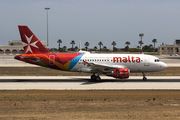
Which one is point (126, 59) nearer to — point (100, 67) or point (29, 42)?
point (100, 67)

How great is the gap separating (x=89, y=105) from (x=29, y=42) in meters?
19.1

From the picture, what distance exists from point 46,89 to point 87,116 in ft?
40.0

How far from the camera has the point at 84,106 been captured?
19.0 meters

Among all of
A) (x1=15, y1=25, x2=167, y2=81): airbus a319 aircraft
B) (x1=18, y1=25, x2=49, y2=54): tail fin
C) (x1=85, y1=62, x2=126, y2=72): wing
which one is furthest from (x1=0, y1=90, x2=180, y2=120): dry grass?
(x1=18, y1=25, x2=49, y2=54): tail fin

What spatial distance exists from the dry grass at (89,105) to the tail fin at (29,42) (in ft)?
34.4

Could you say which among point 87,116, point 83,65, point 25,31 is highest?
point 25,31

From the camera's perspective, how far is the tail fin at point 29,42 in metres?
35.1

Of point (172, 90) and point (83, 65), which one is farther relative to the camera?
point (83, 65)

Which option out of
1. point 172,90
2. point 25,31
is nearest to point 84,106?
point 172,90

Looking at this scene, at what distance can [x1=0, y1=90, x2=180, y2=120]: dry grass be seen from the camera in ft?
53.4

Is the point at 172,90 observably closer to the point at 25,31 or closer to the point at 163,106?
the point at 163,106

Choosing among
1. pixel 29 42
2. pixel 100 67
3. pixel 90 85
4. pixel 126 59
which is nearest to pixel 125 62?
pixel 126 59

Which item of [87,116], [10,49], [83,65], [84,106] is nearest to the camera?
[87,116]

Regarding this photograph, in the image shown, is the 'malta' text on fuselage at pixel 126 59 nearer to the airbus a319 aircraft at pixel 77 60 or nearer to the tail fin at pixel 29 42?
the airbus a319 aircraft at pixel 77 60
